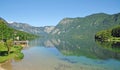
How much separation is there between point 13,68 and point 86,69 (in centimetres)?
2162

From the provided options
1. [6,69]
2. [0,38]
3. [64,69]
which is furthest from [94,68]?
[0,38]

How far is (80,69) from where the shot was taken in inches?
2438

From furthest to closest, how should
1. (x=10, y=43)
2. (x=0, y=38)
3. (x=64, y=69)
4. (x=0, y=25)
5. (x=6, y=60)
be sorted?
1. (x=0, y=25)
2. (x=0, y=38)
3. (x=10, y=43)
4. (x=6, y=60)
5. (x=64, y=69)

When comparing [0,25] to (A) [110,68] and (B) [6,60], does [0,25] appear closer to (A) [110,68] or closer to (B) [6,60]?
(B) [6,60]

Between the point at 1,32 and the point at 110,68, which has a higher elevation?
the point at 1,32

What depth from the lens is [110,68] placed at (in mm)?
64812

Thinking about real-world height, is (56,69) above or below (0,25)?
below

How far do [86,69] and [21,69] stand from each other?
1882cm

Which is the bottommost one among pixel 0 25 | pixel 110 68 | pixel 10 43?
pixel 110 68

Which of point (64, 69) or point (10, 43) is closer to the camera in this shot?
point (64, 69)

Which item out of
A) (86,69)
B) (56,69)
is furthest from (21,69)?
(86,69)

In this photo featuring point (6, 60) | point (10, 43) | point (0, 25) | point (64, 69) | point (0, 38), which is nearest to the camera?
point (64, 69)

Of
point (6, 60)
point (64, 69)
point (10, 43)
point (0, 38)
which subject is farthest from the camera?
point (0, 38)

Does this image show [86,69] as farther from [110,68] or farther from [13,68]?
[13,68]
